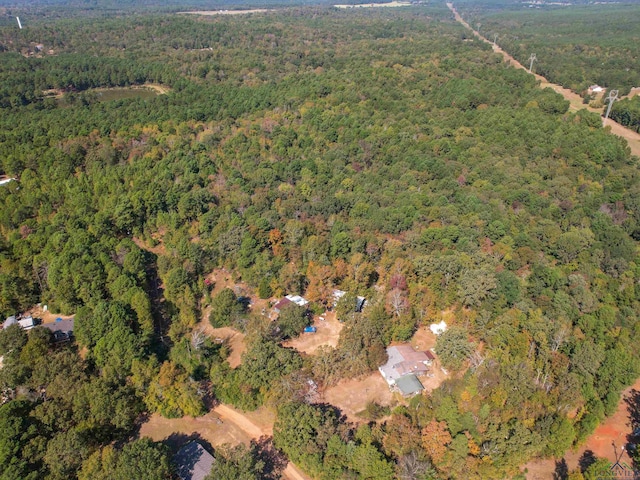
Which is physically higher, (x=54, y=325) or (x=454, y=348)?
(x=454, y=348)

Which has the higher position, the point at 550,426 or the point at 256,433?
the point at 550,426

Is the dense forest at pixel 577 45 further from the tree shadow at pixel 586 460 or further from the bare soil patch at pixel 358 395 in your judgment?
the bare soil patch at pixel 358 395

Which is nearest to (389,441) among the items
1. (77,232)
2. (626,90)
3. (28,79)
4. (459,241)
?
(459,241)

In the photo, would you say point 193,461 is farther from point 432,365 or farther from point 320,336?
point 432,365

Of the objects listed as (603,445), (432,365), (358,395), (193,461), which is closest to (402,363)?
(432,365)

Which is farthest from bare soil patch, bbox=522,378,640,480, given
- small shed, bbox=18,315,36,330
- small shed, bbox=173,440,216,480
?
small shed, bbox=18,315,36,330

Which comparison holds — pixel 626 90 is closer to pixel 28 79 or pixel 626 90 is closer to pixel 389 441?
pixel 389 441
